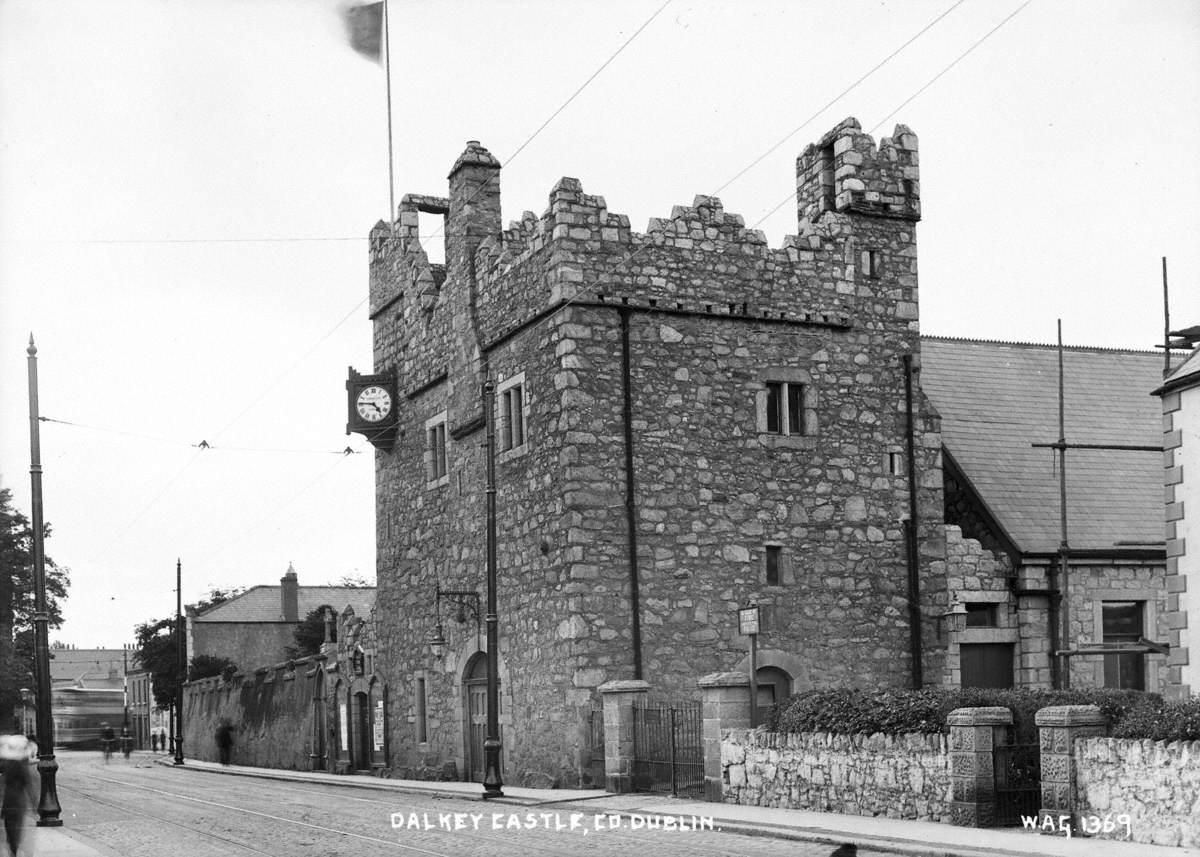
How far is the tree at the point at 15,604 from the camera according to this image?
4916 cm

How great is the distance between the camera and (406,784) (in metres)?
28.8

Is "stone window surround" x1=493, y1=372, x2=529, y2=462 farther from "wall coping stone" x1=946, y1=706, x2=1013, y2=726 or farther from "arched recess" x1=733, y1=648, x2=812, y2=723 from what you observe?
"wall coping stone" x1=946, y1=706, x2=1013, y2=726

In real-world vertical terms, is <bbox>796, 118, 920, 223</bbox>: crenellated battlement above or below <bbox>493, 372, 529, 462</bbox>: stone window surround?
above

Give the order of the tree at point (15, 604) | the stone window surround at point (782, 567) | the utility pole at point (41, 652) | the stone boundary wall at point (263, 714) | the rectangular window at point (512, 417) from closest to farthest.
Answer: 1. the utility pole at point (41, 652)
2. the stone window surround at point (782, 567)
3. the rectangular window at point (512, 417)
4. the stone boundary wall at point (263, 714)
5. the tree at point (15, 604)

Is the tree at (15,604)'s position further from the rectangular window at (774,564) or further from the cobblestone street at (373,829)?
the rectangular window at (774,564)

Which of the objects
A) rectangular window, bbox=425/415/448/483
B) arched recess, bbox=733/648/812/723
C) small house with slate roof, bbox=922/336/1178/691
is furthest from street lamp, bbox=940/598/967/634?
rectangular window, bbox=425/415/448/483

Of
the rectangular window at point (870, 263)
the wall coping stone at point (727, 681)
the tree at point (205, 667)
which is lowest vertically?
the tree at point (205, 667)

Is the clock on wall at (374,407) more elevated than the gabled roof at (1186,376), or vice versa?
the clock on wall at (374,407)

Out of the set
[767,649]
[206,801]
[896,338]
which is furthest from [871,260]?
[206,801]

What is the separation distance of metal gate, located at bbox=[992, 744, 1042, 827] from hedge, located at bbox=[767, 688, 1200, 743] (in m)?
0.19

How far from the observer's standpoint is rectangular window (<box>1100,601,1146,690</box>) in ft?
90.9

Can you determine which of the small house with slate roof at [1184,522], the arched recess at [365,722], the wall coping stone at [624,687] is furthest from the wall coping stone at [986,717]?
the arched recess at [365,722]

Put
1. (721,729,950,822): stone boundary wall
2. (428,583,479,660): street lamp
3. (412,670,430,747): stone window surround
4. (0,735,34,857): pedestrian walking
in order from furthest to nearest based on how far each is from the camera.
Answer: (412,670,430,747): stone window surround → (428,583,479,660): street lamp → (721,729,950,822): stone boundary wall → (0,735,34,857): pedestrian walking

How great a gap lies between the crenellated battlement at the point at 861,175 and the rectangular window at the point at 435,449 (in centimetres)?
789
